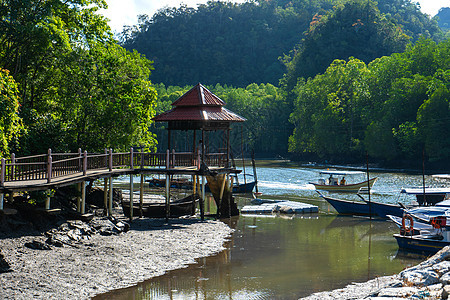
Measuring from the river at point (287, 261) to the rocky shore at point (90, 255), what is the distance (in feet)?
2.87

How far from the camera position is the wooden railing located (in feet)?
72.6

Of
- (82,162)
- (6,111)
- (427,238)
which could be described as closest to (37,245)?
(6,111)

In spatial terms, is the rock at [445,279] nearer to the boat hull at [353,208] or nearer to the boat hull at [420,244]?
the boat hull at [420,244]

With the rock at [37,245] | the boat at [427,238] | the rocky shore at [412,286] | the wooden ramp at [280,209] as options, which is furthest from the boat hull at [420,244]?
the rock at [37,245]

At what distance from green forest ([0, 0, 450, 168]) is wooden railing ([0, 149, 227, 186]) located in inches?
45.1

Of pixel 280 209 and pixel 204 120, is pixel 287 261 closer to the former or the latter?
pixel 204 120

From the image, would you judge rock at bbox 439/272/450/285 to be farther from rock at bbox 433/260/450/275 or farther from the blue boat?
the blue boat

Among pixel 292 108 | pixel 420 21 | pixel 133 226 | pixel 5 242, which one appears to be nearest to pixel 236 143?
pixel 292 108

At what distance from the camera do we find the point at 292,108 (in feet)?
440

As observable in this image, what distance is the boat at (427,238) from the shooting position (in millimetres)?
25375

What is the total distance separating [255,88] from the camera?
Result: 166 m

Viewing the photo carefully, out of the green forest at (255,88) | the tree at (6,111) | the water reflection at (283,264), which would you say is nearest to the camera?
the water reflection at (283,264)

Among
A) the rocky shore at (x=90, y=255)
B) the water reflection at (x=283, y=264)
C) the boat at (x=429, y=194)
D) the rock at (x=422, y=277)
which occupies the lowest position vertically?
the water reflection at (x=283, y=264)

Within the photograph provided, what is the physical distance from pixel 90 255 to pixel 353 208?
22.6m
